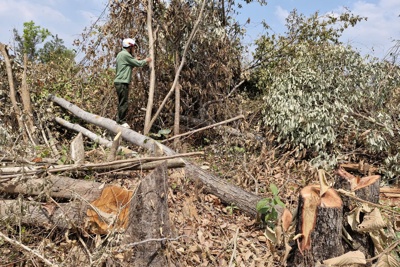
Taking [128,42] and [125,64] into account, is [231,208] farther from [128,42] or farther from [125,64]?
[128,42]

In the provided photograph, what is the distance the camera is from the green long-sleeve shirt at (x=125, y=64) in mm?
6699

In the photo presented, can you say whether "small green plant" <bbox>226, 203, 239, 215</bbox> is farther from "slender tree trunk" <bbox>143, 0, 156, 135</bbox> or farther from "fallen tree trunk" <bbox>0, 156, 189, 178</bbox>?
"slender tree trunk" <bbox>143, 0, 156, 135</bbox>

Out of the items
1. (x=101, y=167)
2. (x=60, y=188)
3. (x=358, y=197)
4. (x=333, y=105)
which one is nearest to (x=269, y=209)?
→ (x=358, y=197)

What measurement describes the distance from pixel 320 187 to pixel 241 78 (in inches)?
207

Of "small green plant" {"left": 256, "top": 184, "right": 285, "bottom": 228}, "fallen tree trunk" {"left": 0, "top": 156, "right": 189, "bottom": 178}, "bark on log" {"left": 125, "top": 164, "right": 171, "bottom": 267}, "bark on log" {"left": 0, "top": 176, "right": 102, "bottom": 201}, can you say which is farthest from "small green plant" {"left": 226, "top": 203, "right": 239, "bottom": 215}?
"bark on log" {"left": 0, "top": 176, "right": 102, "bottom": 201}

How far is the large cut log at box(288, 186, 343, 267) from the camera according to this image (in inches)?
124

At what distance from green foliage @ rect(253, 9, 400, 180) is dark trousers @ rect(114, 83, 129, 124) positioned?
2.59 meters

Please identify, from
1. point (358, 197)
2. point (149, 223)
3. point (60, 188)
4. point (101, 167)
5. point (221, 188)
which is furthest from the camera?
point (221, 188)

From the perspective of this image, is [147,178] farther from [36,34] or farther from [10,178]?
[36,34]

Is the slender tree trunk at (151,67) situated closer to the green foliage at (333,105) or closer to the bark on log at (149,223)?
the green foliage at (333,105)

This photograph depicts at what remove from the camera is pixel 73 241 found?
355cm

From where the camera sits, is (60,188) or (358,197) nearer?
(358,197)

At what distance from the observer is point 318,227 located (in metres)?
3.19

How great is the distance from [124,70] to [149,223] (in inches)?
153
